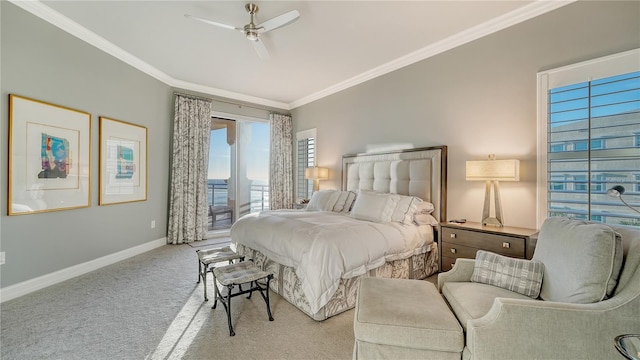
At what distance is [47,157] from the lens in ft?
9.67

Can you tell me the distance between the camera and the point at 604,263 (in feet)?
4.59

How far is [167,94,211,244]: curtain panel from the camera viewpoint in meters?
4.81

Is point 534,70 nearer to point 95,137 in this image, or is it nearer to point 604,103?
point 604,103

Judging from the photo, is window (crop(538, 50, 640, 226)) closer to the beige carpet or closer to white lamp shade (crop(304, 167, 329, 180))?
the beige carpet

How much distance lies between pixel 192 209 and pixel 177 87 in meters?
2.26

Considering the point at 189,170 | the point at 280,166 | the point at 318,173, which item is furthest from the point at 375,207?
the point at 189,170

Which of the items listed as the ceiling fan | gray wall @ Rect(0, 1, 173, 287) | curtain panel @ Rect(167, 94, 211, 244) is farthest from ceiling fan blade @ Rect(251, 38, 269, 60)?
curtain panel @ Rect(167, 94, 211, 244)

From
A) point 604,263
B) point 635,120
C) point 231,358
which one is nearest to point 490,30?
point 635,120

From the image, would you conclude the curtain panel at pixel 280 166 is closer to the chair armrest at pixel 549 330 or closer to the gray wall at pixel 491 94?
the gray wall at pixel 491 94

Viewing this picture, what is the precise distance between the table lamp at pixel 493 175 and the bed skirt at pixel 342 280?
0.77 m

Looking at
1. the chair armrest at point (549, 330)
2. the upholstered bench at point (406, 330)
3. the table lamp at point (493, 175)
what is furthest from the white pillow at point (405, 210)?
the chair armrest at point (549, 330)

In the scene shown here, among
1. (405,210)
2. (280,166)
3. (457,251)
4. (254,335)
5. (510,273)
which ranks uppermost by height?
(280,166)

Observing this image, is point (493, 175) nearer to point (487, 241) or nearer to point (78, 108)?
point (487, 241)

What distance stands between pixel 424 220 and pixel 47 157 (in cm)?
436
